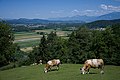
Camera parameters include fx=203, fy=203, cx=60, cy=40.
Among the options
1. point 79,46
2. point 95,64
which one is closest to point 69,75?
point 95,64

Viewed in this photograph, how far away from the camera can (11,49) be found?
2438 inches

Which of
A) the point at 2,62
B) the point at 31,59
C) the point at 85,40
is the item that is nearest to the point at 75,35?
the point at 85,40

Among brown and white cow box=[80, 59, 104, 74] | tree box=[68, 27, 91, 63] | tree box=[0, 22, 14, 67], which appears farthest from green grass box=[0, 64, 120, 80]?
tree box=[0, 22, 14, 67]

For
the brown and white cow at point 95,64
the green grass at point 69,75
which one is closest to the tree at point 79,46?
the green grass at point 69,75

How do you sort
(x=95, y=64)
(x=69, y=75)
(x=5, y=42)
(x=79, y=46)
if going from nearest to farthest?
(x=95, y=64), (x=69, y=75), (x=79, y=46), (x=5, y=42)

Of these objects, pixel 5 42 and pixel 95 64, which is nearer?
pixel 95 64

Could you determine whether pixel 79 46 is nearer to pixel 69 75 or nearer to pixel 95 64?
pixel 95 64

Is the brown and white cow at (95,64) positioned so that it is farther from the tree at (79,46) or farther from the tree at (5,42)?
the tree at (5,42)

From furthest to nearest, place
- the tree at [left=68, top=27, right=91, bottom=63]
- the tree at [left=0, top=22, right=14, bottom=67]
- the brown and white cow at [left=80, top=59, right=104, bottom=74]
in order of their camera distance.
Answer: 1. the tree at [left=0, top=22, right=14, bottom=67]
2. the tree at [left=68, top=27, right=91, bottom=63]
3. the brown and white cow at [left=80, top=59, right=104, bottom=74]

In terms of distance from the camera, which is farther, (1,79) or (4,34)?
(4,34)

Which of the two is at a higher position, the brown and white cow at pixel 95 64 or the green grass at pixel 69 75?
the brown and white cow at pixel 95 64

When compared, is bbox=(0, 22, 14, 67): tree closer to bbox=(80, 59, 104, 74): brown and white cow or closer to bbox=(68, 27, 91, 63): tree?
bbox=(68, 27, 91, 63): tree

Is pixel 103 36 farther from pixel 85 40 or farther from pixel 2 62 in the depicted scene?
pixel 2 62

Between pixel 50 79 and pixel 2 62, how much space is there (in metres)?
43.2
